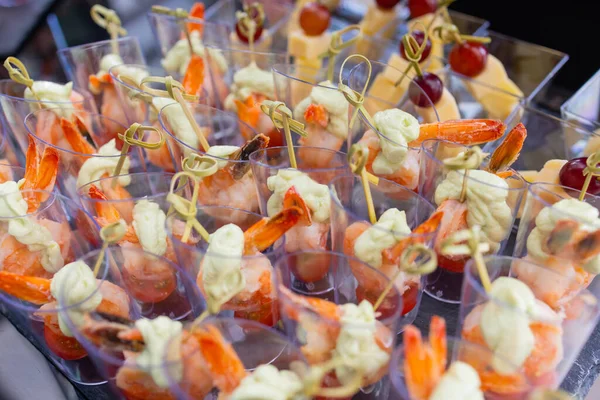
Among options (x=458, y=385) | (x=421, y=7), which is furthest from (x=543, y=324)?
(x=421, y=7)

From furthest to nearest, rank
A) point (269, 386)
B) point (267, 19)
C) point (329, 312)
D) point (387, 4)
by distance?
point (267, 19), point (387, 4), point (329, 312), point (269, 386)

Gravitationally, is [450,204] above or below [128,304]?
above

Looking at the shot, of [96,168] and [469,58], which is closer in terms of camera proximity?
[96,168]

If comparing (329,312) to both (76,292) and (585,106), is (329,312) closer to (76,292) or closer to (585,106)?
(76,292)

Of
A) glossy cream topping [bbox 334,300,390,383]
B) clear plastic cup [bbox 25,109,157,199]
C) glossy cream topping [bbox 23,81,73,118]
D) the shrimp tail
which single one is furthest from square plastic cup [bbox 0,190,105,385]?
glossy cream topping [bbox 334,300,390,383]

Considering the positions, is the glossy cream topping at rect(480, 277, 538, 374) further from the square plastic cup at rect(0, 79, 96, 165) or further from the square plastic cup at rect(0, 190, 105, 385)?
the square plastic cup at rect(0, 79, 96, 165)

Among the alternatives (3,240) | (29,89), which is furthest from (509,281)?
(29,89)

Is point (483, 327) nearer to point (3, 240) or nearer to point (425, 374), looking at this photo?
point (425, 374)
